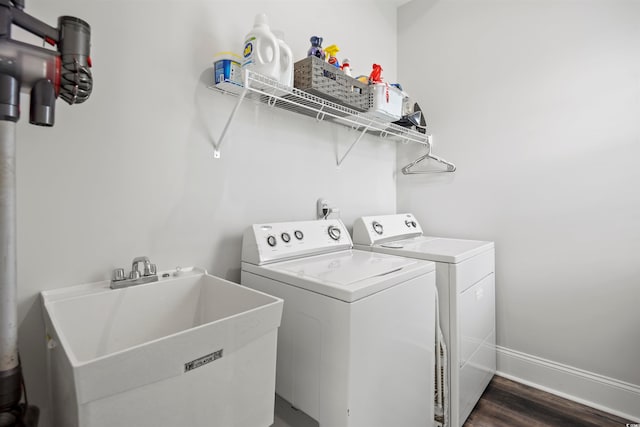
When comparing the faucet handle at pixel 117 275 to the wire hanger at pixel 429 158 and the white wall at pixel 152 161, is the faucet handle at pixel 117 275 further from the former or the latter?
the wire hanger at pixel 429 158

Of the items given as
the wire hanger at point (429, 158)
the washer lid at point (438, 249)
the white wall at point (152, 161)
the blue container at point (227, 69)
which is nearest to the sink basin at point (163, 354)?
the white wall at point (152, 161)

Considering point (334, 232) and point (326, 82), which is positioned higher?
point (326, 82)

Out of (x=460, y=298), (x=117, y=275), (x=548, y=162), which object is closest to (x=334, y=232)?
(x=460, y=298)

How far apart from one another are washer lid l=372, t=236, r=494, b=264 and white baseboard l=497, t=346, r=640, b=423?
2.67 feet

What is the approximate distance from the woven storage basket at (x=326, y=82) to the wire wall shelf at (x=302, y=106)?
4cm

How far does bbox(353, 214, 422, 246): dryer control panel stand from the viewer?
192 centimetres

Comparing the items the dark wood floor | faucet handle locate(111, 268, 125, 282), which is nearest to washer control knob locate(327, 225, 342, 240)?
faucet handle locate(111, 268, 125, 282)

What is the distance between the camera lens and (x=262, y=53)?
1.30 meters

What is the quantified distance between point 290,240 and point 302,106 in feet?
2.33

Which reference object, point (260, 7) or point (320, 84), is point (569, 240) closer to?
point (320, 84)

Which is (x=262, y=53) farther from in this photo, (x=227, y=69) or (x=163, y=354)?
(x=163, y=354)

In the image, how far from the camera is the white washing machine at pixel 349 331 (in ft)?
3.32

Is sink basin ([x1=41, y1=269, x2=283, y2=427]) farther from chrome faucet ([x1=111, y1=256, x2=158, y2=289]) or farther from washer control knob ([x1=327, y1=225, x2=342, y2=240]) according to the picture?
washer control knob ([x1=327, y1=225, x2=342, y2=240])

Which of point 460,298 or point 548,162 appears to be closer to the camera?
point 460,298
